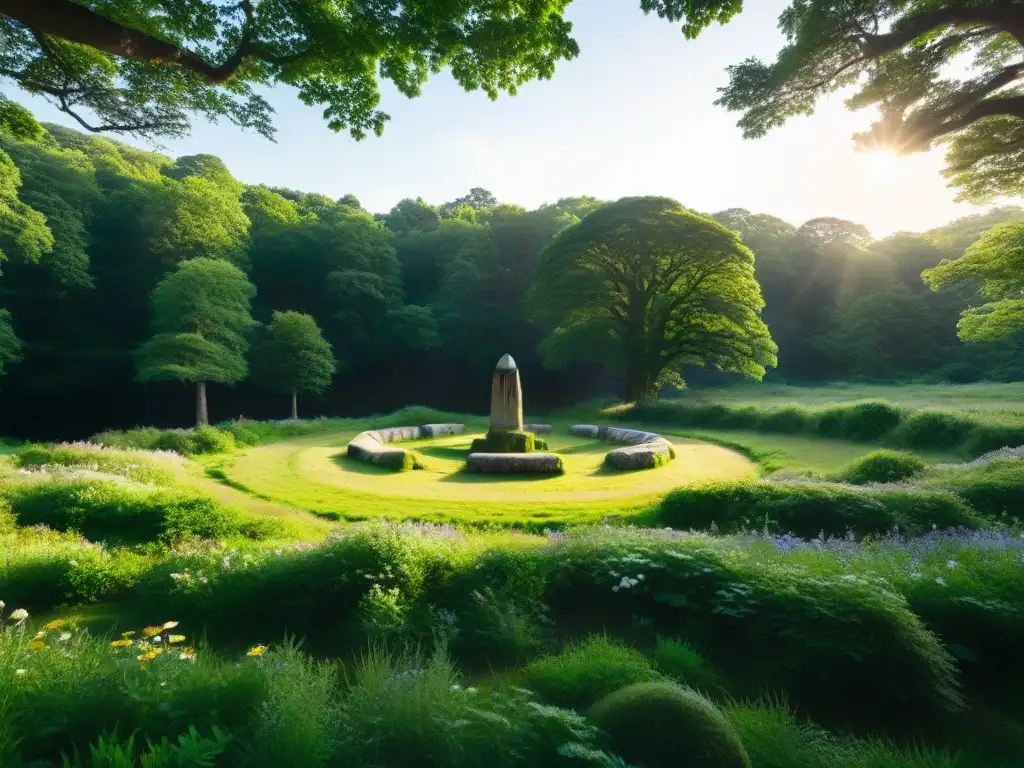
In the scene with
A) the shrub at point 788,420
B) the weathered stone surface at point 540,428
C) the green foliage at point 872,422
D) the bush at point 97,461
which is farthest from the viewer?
the weathered stone surface at point 540,428

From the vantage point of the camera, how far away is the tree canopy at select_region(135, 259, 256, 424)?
24.5 metres

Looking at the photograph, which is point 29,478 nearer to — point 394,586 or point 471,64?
point 394,586

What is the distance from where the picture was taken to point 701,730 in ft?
10.3

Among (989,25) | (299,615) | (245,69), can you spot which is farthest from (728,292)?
(299,615)

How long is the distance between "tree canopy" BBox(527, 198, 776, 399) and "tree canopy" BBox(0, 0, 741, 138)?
19533 mm

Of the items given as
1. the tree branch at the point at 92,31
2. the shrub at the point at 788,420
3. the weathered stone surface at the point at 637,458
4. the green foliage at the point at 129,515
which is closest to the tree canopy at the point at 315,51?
the tree branch at the point at 92,31

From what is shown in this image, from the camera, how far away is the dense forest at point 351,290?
31.7 m

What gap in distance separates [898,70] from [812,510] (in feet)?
26.7

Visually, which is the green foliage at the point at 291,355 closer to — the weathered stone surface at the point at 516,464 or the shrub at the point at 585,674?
the weathered stone surface at the point at 516,464

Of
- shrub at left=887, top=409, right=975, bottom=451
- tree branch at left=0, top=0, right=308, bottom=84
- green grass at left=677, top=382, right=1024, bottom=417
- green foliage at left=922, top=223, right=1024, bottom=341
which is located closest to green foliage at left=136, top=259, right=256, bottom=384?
tree branch at left=0, top=0, right=308, bottom=84

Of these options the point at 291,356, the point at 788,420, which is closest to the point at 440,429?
the point at 291,356

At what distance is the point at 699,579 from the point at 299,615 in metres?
4.07

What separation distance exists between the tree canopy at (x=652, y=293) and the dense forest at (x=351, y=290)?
35.1ft

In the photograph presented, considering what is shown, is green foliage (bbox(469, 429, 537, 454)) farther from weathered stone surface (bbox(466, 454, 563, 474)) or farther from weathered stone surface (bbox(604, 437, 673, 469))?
weathered stone surface (bbox(604, 437, 673, 469))
